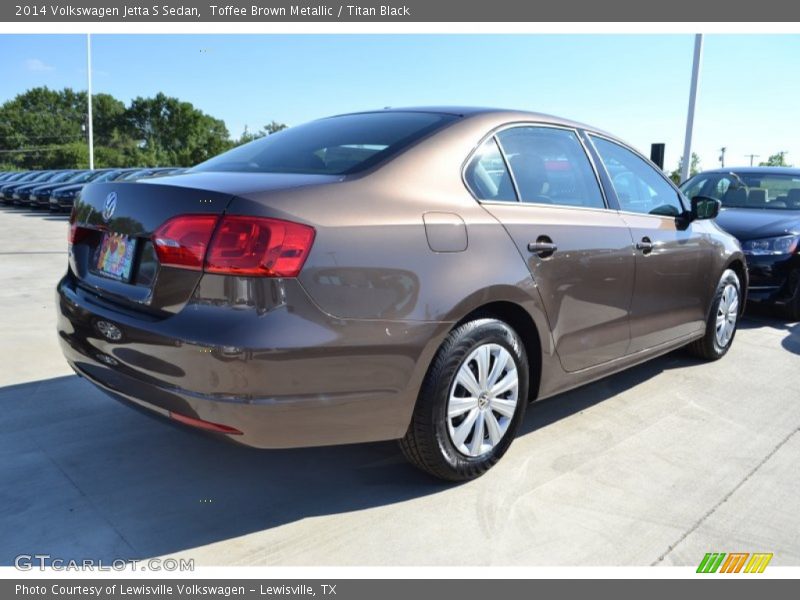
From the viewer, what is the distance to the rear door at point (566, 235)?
3168mm

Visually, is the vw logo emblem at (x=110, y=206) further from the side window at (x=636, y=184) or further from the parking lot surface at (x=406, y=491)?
the side window at (x=636, y=184)

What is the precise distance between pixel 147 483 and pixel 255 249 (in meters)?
1.31

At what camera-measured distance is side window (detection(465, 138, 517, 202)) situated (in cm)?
303

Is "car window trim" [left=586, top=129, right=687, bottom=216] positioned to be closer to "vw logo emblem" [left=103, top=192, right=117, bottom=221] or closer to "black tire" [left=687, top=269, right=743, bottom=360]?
"black tire" [left=687, top=269, right=743, bottom=360]

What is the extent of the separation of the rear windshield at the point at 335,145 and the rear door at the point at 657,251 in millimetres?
1259

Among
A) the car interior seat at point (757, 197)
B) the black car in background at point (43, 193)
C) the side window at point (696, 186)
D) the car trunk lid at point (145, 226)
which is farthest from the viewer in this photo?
the black car in background at point (43, 193)

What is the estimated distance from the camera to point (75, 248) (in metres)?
3.10

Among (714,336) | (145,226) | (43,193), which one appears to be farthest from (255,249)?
(43,193)

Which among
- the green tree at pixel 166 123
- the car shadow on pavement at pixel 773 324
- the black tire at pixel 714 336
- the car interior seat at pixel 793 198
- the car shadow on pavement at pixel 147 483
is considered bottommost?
the car shadow on pavement at pixel 147 483

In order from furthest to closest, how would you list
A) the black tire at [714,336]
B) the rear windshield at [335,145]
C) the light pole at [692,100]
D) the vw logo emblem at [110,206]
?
the light pole at [692,100] < the black tire at [714,336] < the rear windshield at [335,145] < the vw logo emblem at [110,206]

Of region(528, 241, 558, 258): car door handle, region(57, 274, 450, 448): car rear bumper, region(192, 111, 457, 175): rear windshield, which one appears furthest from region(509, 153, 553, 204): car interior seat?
region(57, 274, 450, 448): car rear bumper

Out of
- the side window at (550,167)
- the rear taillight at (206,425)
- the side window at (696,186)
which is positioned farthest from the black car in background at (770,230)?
the rear taillight at (206,425)

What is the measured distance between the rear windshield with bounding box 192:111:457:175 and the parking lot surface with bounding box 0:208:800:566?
4.51 feet

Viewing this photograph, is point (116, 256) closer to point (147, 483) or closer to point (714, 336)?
point (147, 483)
